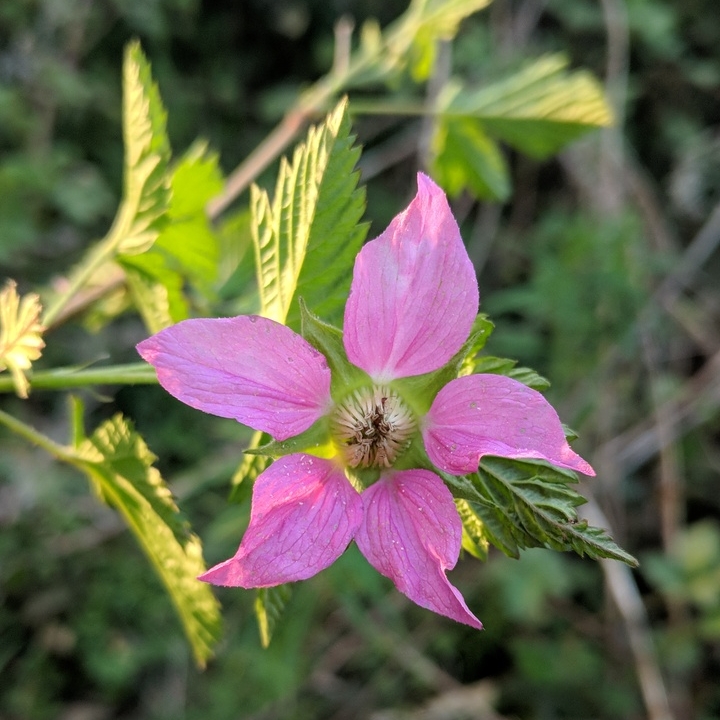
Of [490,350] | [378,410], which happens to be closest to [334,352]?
[378,410]

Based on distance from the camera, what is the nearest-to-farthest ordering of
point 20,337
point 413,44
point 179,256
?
point 20,337
point 179,256
point 413,44

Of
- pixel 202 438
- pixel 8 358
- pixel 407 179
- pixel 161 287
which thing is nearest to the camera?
pixel 8 358

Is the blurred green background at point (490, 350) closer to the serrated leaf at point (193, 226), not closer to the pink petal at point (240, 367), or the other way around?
the serrated leaf at point (193, 226)

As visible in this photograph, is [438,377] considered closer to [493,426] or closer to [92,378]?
[493,426]

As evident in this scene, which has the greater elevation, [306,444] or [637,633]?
[306,444]

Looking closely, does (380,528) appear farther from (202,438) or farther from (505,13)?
(505,13)

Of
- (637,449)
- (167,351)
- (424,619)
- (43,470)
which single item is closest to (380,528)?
(167,351)
